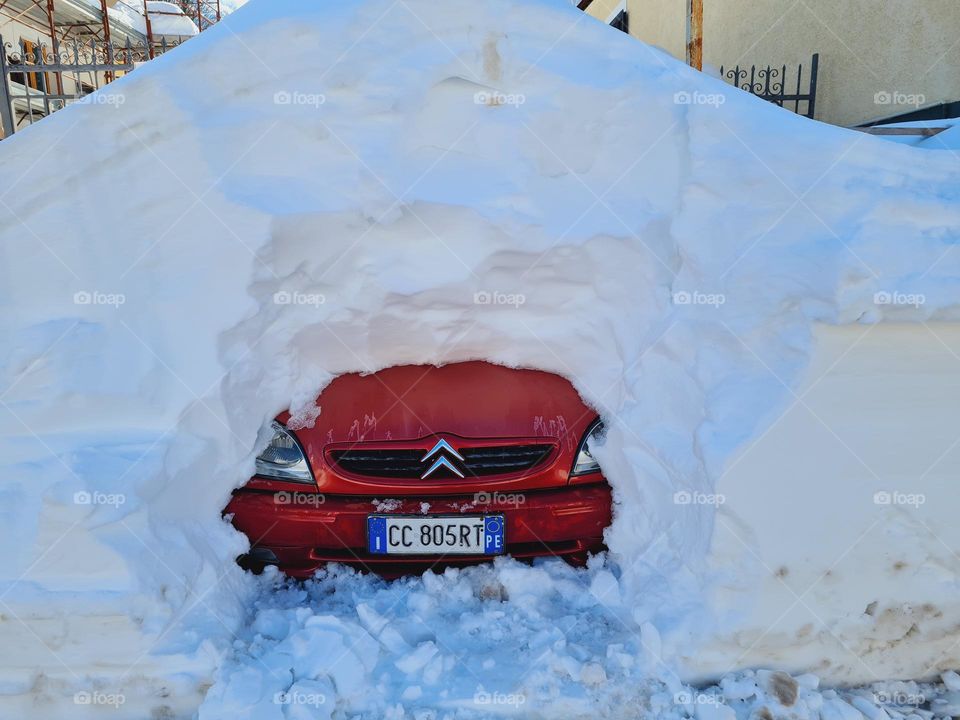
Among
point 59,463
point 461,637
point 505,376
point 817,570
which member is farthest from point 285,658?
point 817,570

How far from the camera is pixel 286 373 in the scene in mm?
2576

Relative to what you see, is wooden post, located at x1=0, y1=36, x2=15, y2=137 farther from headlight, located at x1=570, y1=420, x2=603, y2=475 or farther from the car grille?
headlight, located at x1=570, y1=420, x2=603, y2=475

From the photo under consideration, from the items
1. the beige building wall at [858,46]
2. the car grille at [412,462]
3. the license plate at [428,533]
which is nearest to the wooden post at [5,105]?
the car grille at [412,462]

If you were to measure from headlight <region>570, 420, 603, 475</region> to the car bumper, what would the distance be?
0.07 metres

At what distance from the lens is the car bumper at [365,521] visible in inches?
94.9

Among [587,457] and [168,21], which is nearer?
[587,457]

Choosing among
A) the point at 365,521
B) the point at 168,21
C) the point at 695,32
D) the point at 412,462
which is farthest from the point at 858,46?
the point at 168,21

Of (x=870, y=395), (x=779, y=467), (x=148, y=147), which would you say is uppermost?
(x=148, y=147)

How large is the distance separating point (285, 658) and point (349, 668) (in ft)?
0.72

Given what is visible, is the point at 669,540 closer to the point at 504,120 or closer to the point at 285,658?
the point at 285,658

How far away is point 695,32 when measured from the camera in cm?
686

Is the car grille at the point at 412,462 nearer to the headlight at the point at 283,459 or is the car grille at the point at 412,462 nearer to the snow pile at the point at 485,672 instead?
the headlight at the point at 283,459

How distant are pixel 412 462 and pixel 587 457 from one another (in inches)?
26.7

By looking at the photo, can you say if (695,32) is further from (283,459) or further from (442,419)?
(283,459)
